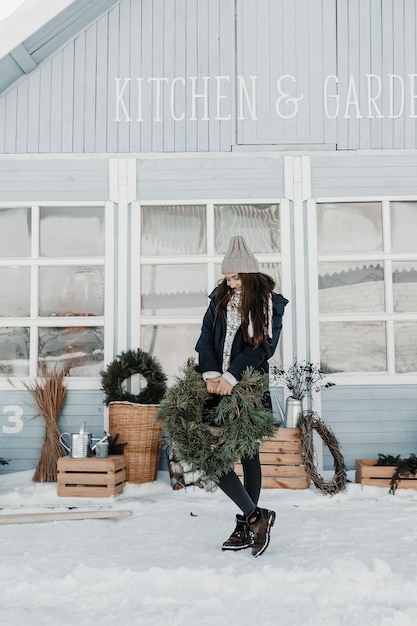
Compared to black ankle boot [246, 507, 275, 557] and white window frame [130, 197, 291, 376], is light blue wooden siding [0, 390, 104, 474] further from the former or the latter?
black ankle boot [246, 507, 275, 557]

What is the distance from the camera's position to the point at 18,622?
2.46 meters

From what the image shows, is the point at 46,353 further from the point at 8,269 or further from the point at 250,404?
the point at 250,404

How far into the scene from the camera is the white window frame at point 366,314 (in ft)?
17.4

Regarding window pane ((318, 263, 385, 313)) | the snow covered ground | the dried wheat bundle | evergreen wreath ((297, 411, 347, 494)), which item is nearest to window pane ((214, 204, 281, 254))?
window pane ((318, 263, 385, 313))

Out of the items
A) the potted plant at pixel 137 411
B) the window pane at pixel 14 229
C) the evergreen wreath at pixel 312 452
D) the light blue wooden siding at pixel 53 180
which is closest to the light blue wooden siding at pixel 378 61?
the light blue wooden siding at pixel 53 180

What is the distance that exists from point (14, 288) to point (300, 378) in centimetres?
241

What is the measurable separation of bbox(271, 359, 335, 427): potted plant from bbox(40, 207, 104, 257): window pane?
184cm

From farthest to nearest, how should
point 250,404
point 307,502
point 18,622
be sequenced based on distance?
point 307,502
point 250,404
point 18,622

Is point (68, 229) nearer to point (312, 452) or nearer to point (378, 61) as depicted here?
point (312, 452)

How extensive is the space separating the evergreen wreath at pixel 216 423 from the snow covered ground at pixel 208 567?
18.6 inches

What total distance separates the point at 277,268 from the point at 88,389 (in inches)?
70.4

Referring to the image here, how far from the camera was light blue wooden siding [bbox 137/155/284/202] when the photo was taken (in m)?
5.46

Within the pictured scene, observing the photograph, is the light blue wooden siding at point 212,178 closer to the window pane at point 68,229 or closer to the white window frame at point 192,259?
the white window frame at point 192,259

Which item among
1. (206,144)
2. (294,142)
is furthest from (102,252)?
(294,142)
